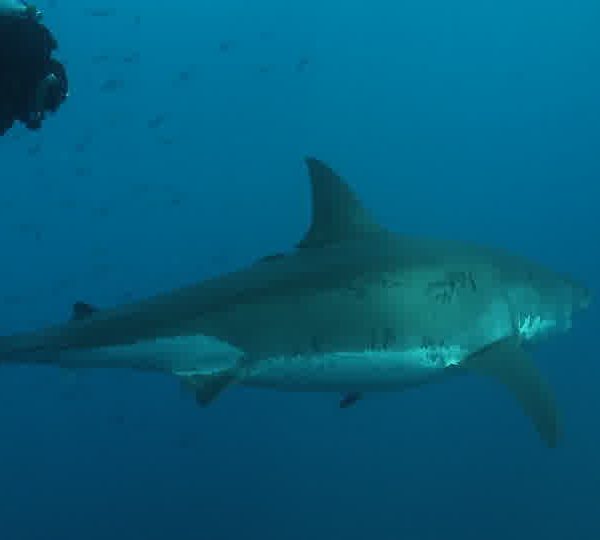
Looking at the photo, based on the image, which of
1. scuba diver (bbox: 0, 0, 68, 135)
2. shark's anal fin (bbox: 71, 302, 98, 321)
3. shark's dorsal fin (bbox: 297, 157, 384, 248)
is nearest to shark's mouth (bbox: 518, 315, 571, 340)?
shark's dorsal fin (bbox: 297, 157, 384, 248)

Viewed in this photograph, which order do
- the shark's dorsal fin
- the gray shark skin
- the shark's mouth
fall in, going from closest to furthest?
the gray shark skin, the shark's dorsal fin, the shark's mouth

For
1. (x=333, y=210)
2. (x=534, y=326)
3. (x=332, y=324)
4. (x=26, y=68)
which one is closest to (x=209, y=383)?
(x=332, y=324)

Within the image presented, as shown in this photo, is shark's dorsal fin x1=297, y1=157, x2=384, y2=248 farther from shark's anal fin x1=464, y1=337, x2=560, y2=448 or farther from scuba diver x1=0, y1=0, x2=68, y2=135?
scuba diver x1=0, y1=0, x2=68, y2=135

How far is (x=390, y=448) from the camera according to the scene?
720 inches

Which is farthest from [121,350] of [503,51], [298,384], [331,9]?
[503,51]

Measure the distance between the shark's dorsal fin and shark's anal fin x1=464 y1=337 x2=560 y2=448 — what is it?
1162 mm

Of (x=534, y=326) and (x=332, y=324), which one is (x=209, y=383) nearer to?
(x=332, y=324)

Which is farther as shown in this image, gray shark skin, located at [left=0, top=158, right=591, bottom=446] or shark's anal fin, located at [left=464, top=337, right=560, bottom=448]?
shark's anal fin, located at [left=464, top=337, right=560, bottom=448]

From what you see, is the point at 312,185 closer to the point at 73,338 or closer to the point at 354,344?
the point at 354,344

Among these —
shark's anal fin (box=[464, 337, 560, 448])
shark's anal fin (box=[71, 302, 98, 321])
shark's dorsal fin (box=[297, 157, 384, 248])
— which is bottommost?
shark's anal fin (box=[464, 337, 560, 448])

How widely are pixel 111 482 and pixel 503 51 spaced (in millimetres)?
46472

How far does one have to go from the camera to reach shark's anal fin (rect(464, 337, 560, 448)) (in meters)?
4.30

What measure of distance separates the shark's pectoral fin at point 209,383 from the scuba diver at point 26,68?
5.23 feet

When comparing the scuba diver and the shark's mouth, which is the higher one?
the scuba diver
